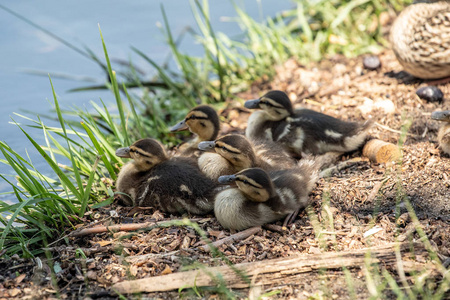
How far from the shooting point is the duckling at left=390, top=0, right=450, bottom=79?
181 inches

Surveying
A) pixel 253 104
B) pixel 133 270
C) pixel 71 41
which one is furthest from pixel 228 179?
pixel 71 41

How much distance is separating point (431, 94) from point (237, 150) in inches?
76.5

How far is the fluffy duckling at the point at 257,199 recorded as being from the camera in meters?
3.03

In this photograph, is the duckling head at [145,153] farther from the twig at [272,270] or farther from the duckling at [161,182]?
the twig at [272,270]

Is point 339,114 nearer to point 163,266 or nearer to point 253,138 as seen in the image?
point 253,138

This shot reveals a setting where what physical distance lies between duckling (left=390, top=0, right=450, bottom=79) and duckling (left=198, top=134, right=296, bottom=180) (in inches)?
67.2

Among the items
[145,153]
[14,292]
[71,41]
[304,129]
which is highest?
[71,41]

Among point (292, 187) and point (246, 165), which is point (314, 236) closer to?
point (292, 187)

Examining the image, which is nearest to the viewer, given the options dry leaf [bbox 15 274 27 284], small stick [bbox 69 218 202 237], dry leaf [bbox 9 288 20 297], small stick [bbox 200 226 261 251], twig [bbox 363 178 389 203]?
dry leaf [bbox 9 288 20 297]

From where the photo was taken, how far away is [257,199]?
309 centimetres

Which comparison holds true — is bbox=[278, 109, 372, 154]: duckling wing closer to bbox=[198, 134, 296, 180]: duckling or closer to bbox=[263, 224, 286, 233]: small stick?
bbox=[198, 134, 296, 180]: duckling

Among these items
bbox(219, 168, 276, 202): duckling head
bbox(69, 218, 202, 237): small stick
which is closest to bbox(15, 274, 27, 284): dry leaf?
bbox(69, 218, 202, 237): small stick

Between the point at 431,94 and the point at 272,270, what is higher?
the point at 272,270

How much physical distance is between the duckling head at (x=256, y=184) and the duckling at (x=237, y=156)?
368 mm
